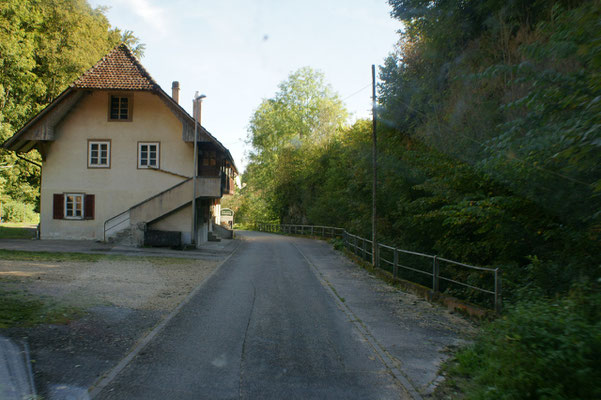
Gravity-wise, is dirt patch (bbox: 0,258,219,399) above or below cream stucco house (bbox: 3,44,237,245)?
below

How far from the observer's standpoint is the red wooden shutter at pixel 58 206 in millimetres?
24859

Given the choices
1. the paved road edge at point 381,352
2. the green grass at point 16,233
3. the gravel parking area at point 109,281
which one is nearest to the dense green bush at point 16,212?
the green grass at point 16,233

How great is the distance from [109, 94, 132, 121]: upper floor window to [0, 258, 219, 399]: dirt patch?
11.0m

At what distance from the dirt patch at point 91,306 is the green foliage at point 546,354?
4.62m

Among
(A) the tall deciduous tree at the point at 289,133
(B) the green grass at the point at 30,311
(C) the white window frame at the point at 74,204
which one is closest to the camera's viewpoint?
(B) the green grass at the point at 30,311

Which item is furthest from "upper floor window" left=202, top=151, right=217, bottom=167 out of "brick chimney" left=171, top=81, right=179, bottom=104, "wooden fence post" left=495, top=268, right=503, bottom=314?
"wooden fence post" left=495, top=268, right=503, bottom=314

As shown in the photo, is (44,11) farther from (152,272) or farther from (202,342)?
(202,342)

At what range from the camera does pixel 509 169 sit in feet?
28.8

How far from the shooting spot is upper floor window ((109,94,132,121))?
2528 cm

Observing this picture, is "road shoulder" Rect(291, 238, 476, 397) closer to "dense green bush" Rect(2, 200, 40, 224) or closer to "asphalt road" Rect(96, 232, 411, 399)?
"asphalt road" Rect(96, 232, 411, 399)

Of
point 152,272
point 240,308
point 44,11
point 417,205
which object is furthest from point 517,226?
point 44,11

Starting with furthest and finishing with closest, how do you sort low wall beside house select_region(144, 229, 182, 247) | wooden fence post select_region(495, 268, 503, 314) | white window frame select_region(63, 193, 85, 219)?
white window frame select_region(63, 193, 85, 219), low wall beside house select_region(144, 229, 182, 247), wooden fence post select_region(495, 268, 503, 314)

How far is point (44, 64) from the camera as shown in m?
29.9

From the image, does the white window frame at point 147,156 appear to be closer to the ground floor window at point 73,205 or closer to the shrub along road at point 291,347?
the ground floor window at point 73,205
